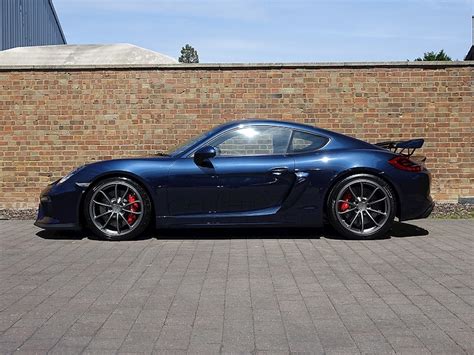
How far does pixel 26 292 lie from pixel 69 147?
17.3ft

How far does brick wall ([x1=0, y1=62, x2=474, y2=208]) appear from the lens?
9398 mm

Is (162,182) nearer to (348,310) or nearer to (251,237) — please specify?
(251,237)

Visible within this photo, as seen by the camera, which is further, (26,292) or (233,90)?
(233,90)

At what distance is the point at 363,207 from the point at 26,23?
2162 cm

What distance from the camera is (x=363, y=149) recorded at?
6.78 metres

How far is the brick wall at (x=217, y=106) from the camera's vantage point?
9398 millimetres

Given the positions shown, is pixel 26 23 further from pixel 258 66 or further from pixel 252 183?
pixel 252 183

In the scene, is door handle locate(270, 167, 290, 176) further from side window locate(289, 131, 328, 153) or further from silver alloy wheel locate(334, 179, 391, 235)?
silver alloy wheel locate(334, 179, 391, 235)

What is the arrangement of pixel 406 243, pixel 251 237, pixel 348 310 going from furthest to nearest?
pixel 251 237 < pixel 406 243 < pixel 348 310

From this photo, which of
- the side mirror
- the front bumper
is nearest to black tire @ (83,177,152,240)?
the front bumper

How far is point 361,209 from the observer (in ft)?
21.9

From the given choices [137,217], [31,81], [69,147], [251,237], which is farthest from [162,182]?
[31,81]

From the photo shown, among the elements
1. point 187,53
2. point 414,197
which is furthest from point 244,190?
point 187,53

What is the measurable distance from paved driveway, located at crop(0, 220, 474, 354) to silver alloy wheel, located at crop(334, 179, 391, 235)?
0.76ft
